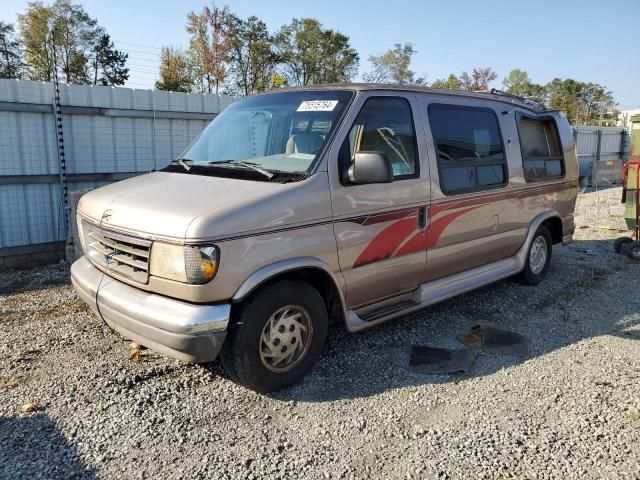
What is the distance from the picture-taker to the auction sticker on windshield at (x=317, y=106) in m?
3.95

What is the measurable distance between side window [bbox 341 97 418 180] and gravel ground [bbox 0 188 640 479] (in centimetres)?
163

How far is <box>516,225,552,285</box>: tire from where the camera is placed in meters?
6.11

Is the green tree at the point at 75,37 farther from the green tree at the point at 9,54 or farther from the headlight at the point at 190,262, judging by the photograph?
the headlight at the point at 190,262

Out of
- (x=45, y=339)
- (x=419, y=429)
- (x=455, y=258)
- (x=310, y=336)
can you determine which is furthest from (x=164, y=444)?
(x=455, y=258)

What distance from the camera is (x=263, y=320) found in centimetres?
335

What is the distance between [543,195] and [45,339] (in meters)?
5.59

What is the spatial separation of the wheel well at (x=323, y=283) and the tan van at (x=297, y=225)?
0.04ft

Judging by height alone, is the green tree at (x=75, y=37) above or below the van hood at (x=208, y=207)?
above

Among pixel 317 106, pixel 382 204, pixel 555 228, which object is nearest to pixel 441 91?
pixel 317 106

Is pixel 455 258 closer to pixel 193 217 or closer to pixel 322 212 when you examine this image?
pixel 322 212

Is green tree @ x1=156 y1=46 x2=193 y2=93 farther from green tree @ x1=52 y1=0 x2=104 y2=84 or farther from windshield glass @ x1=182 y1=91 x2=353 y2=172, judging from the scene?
windshield glass @ x1=182 y1=91 x2=353 y2=172

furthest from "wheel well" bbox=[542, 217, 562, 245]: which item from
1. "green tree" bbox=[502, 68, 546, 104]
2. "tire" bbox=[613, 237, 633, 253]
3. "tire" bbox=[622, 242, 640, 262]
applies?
"green tree" bbox=[502, 68, 546, 104]

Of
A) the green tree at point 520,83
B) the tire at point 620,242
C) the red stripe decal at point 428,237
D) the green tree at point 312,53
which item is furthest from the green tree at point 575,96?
the red stripe decal at point 428,237

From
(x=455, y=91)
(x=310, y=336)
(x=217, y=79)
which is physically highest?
(x=217, y=79)
